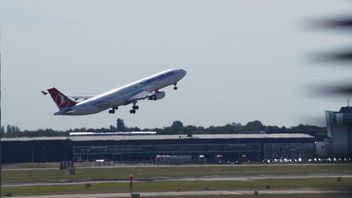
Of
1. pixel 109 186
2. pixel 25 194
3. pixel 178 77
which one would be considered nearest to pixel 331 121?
pixel 25 194

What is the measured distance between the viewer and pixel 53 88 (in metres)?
127

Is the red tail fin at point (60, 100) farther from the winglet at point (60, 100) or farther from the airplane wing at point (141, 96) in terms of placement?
the airplane wing at point (141, 96)

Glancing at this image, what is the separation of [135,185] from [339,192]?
2821 inches

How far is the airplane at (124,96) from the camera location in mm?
119688

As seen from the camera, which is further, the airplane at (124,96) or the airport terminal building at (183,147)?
the airport terminal building at (183,147)

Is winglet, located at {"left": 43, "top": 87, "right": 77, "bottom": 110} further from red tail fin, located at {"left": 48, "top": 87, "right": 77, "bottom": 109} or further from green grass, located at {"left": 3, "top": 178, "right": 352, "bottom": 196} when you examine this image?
green grass, located at {"left": 3, "top": 178, "right": 352, "bottom": 196}

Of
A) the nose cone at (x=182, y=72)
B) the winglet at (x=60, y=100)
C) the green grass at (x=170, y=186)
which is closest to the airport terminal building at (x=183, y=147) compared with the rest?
the winglet at (x=60, y=100)

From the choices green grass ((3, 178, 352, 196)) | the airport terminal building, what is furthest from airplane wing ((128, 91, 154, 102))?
green grass ((3, 178, 352, 196))

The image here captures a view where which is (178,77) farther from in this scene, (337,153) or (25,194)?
(337,153)

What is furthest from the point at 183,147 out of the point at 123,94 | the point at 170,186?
the point at 170,186

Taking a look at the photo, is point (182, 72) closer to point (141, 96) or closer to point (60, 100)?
point (141, 96)

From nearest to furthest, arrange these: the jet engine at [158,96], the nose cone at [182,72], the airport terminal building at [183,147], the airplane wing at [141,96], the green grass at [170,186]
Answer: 1. the green grass at [170,186]
2. the jet engine at [158,96]
3. the airplane wing at [141,96]
4. the nose cone at [182,72]
5. the airport terminal building at [183,147]

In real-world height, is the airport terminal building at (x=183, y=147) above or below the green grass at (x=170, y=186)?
above

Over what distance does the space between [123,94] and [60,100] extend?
8631 mm
